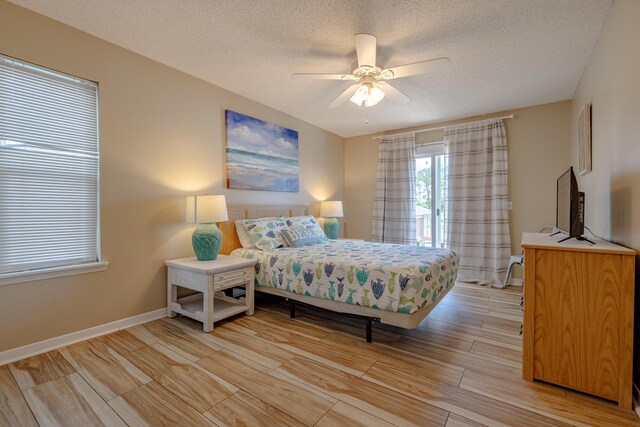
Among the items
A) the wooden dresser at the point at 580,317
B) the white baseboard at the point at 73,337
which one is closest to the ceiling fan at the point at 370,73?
the wooden dresser at the point at 580,317

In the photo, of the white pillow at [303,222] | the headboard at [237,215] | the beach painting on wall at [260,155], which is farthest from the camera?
the white pillow at [303,222]

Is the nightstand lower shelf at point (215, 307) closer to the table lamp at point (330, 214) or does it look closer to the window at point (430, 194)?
the table lamp at point (330, 214)

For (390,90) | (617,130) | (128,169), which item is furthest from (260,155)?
(617,130)

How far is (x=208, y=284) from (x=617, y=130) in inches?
129

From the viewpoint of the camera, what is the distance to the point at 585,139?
2701mm

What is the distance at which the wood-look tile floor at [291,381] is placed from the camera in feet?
4.86

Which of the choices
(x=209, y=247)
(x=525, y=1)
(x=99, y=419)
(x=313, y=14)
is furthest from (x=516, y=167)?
(x=99, y=419)

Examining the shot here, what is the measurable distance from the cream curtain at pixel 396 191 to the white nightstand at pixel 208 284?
2.89m

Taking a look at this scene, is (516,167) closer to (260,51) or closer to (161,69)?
(260,51)

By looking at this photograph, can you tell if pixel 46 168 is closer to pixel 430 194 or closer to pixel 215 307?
pixel 215 307

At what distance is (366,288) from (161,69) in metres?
2.88

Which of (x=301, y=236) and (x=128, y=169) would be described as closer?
(x=128, y=169)

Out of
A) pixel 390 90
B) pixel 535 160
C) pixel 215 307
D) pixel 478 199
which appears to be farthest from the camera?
pixel 478 199

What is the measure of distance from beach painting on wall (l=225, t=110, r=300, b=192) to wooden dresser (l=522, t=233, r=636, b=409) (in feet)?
Answer: 9.83
